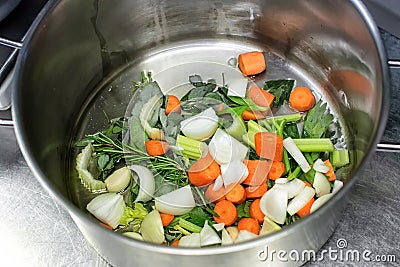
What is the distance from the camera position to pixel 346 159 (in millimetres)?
→ 1197

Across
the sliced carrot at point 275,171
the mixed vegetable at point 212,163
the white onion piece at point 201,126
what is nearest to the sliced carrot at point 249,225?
the mixed vegetable at point 212,163

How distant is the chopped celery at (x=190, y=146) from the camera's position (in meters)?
1.22

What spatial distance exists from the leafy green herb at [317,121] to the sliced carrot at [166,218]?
1.07ft

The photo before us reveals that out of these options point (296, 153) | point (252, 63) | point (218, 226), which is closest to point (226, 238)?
point (218, 226)

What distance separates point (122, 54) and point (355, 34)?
0.54m

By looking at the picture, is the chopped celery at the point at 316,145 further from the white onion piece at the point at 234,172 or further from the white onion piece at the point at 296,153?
the white onion piece at the point at 234,172

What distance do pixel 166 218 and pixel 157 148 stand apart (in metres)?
0.17

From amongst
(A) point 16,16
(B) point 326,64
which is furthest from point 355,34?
(A) point 16,16

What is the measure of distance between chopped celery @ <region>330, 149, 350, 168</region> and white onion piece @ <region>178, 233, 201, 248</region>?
1.04ft

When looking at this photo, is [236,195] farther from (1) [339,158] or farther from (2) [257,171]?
(1) [339,158]

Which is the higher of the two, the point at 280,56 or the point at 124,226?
the point at 280,56

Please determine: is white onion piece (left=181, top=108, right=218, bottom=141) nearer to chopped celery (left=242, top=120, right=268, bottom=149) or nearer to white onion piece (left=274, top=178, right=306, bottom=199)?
chopped celery (left=242, top=120, right=268, bottom=149)

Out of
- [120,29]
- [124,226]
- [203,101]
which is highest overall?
[120,29]

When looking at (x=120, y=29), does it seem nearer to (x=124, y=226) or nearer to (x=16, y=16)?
(x=16, y=16)
